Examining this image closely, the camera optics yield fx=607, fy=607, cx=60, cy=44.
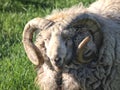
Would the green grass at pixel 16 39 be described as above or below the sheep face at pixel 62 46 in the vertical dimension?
below

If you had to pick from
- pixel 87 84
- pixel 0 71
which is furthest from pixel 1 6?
pixel 87 84

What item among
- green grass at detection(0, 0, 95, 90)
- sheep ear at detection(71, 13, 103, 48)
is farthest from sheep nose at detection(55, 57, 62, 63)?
green grass at detection(0, 0, 95, 90)

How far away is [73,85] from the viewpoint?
6.78 meters

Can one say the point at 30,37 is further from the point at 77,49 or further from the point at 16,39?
the point at 16,39

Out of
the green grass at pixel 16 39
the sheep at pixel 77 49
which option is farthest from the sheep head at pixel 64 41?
the green grass at pixel 16 39

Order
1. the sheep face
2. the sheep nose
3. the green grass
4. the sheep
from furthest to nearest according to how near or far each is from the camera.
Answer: the green grass < the sheep < the sheep face < the sheep nose

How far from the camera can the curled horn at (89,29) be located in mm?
6453

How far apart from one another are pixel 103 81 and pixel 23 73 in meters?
1.81

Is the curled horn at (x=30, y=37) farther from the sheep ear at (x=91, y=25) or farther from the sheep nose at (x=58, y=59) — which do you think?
the sheep nose at (x=58, y=59)

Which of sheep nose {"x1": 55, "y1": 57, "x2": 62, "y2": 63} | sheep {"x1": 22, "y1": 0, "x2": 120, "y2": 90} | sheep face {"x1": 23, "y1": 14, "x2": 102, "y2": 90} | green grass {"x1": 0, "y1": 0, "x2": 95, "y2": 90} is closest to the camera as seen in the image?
sheep nose {"x1": 55, "y1": 57, "x2": 62, "y2": 63}

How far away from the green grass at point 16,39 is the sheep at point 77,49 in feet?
4.01

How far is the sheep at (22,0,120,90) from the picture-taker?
21.0ft

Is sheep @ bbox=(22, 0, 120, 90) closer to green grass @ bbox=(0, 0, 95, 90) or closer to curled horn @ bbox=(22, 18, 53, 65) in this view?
curled horn @ bbox=(22, 18, 53, 65)

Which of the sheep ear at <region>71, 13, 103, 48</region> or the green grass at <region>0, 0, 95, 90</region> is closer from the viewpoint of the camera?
the sheep ear at <region>71, 13, 103, 48</region>
